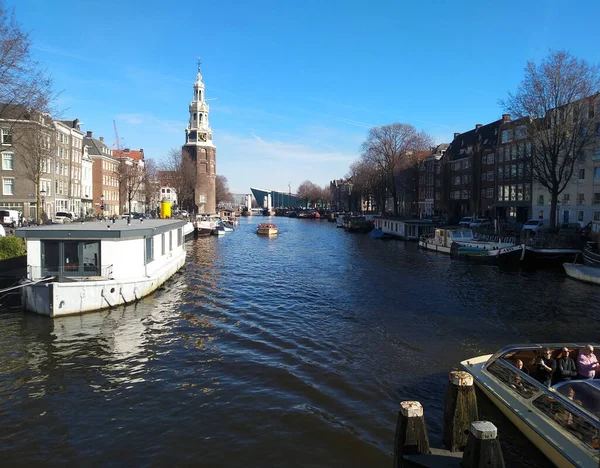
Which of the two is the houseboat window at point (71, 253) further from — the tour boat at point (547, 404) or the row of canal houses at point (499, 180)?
the row of canal houses at point (499, 180)

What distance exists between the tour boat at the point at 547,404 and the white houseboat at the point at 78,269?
52.7 feet

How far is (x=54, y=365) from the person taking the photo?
1502cm

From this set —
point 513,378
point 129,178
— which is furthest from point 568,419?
point 129,178

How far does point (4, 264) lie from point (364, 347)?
23.8 m

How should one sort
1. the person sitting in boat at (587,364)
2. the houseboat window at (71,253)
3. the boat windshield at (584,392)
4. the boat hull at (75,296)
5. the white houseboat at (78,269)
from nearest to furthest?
1. the boat windshield at (584,392)
2. the person sitting in boat at (587,364)
3. the boat hull at (75,296)
4. the white houseboat at (78,269)
5. the houseboat window at (71,253)

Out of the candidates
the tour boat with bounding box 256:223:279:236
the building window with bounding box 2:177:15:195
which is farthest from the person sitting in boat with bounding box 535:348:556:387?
the tour boat with bounding box 256:223:279:236

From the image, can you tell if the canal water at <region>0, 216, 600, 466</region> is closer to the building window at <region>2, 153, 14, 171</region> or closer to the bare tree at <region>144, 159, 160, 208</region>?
the building window at <region>2, 153, 14, 171</region>

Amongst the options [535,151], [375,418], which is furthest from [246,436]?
[535,151]

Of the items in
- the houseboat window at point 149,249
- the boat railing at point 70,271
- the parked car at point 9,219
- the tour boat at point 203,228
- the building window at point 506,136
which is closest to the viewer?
the boat railing at point 70,271

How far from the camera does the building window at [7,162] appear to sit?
5922 centimetres

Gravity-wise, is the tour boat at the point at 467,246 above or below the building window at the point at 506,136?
below

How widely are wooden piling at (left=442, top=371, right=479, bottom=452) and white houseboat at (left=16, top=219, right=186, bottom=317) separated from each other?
1672 cm

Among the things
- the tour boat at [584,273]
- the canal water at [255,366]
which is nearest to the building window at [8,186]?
the canal water at [255,366]

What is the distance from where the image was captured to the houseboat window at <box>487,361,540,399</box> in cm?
1068
